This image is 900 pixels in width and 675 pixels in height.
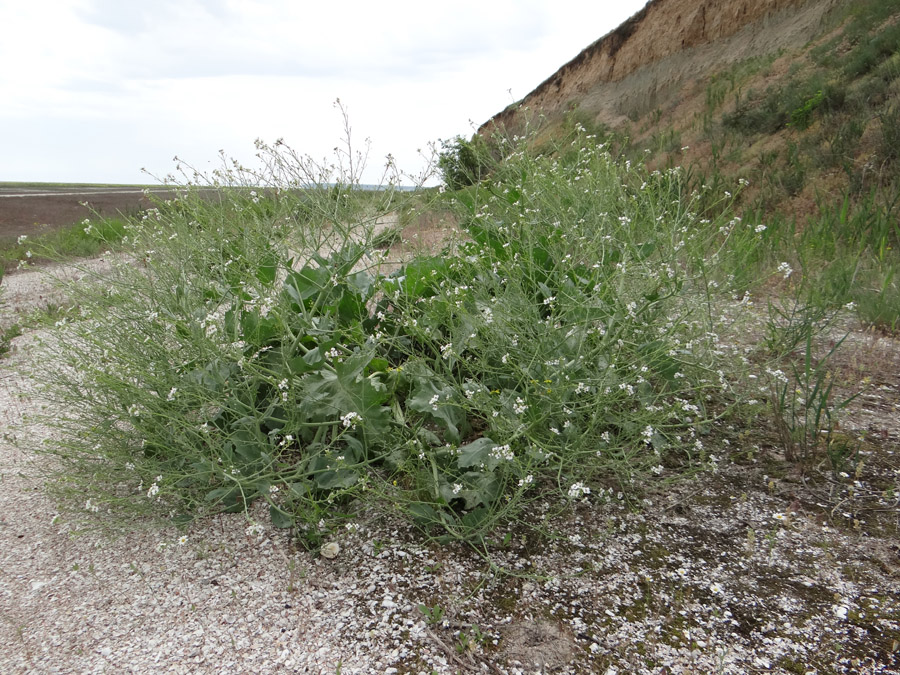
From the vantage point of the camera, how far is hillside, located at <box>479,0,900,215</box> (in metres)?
6.67

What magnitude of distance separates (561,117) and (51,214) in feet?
45.9

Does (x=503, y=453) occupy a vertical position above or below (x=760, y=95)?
below

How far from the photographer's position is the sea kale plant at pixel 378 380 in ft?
7.15

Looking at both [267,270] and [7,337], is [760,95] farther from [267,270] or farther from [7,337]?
[7,337]

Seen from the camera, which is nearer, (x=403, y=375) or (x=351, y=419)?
(x=351, y=419)

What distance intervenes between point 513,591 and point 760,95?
9684 mm

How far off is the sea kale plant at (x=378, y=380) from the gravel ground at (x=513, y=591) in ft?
0.49

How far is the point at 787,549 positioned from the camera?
2.07 meters

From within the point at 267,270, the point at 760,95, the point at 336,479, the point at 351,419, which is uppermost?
the point at 760,95

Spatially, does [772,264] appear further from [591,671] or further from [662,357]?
→ [591,671]

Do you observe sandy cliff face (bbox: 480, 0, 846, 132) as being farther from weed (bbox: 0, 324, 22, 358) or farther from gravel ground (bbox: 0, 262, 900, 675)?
gravel ground (bbox: 0, 262, 900, 675)

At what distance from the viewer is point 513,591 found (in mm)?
1960

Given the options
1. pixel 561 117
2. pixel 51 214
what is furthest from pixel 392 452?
pixel 51 214

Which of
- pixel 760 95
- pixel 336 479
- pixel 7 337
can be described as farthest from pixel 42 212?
pixel 336 479
